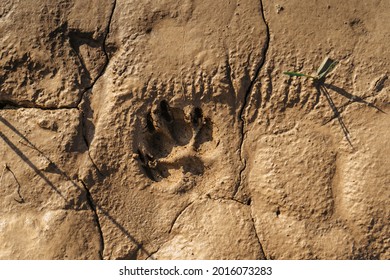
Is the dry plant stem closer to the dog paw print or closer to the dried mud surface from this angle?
the dried mud surface

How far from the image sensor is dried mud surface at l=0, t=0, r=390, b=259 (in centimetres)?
183

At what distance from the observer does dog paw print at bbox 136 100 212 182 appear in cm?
194

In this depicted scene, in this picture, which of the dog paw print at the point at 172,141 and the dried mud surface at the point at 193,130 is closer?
the dried mud surface at the point at 193,130

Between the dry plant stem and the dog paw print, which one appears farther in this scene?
the dog paw print

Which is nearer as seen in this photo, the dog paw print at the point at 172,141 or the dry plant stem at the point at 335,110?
the dry plant stem at the point at 335,110

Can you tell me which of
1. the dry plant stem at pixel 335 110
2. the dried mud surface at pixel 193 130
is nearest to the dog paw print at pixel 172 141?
the dried mud surface at pixel 193 130

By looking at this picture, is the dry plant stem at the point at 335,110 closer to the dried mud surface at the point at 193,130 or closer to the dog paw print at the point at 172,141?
the dried mud surface at the point at 193,130

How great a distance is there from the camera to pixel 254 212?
6.13ft

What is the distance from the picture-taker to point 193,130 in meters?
1.96

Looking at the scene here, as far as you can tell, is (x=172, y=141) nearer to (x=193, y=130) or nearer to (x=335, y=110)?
(x=193, y=130)

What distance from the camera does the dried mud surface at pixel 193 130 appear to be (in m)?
1.83

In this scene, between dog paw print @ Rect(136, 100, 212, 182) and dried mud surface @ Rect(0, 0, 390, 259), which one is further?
dog paw print @ Rect(136, 100, 212, 182)

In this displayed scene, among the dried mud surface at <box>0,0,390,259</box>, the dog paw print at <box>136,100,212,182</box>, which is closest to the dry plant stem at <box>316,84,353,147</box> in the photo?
the dried mud surface at <box>0,0,390,259</box>

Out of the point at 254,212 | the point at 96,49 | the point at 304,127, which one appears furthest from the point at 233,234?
the point at 96,49
